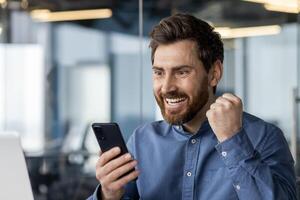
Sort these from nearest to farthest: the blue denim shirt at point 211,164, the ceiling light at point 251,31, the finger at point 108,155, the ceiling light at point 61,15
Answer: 1. the blue denim shirt at point 211,164
2. the finger at point 108,155
3. the ceiling light at point 251,31
4. the ceiling light at point 61,15

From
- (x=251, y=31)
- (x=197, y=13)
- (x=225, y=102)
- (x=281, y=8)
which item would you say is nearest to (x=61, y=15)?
(x=197, y=13)

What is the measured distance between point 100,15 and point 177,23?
434 cm

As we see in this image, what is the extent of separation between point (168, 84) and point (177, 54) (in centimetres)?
8

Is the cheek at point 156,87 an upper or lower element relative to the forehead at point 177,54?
lower

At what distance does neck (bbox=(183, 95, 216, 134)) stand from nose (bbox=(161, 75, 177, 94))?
11 centimetres

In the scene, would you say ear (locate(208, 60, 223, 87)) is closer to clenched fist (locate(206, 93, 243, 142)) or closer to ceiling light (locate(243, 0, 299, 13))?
clenched fist (locate(206, 93, 243, 142))

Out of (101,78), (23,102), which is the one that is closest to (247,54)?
(101,78)

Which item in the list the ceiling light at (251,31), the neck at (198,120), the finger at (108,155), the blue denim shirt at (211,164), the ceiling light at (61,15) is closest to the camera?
the blue denim shirt at (211,164)

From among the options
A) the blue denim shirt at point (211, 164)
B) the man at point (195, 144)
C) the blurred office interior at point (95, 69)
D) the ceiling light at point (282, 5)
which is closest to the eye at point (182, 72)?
the man at point (195, 144)

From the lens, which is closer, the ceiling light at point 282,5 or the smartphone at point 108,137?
the smartphone at point 108,137

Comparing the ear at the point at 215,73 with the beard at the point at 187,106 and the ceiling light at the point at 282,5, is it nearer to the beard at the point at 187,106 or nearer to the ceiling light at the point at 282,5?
the beard at the point at 187,106

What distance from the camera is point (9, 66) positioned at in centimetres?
607

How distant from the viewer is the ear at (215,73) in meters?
1.76

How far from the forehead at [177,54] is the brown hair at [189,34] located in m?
0.01
